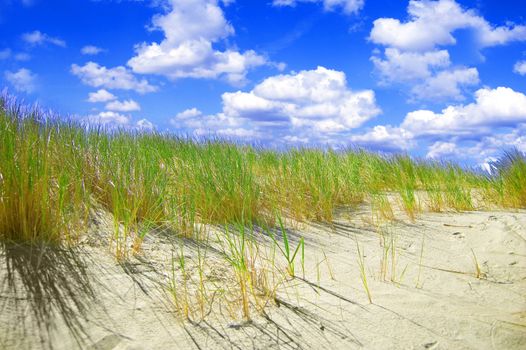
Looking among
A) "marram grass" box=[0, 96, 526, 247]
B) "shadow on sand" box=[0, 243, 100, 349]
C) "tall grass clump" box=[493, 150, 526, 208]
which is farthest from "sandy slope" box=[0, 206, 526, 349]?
"tall grass clump" box=[493, 150, 526, 208]

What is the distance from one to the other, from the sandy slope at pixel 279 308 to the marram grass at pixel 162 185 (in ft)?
0.74

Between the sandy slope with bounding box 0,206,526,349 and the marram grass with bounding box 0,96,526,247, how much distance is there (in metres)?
0.23

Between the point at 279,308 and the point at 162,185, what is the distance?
1.64m

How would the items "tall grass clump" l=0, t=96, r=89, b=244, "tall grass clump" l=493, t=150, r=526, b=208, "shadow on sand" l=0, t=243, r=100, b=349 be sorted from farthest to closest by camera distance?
"tall grass clump" l=493, t=150, r=526, b=208
"tall grass clump" l=0, t=96, r=89, b=244
"shadow on sand" l=0, t=243, r=100, b=349

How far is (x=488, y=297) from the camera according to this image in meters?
2.60

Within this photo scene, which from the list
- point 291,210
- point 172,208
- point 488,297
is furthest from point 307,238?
point 488,297

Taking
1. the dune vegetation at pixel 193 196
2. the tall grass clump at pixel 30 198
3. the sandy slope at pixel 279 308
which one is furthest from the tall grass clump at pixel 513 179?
the tall grass clump at pixel 30 198

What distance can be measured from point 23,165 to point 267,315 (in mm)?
1552

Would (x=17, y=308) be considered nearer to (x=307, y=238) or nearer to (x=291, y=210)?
(x=307, y=238)

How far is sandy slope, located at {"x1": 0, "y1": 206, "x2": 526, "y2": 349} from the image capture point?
6.08 ft

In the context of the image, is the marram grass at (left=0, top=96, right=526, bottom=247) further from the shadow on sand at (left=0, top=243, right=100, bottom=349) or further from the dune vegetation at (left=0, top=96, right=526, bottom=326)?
the shadow on sand at (left=0, top=243, right=100, bottom=349)

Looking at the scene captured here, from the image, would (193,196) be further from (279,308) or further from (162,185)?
(279,308)

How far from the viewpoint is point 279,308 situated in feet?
7.04

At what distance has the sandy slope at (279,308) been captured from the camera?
73.0 inches
